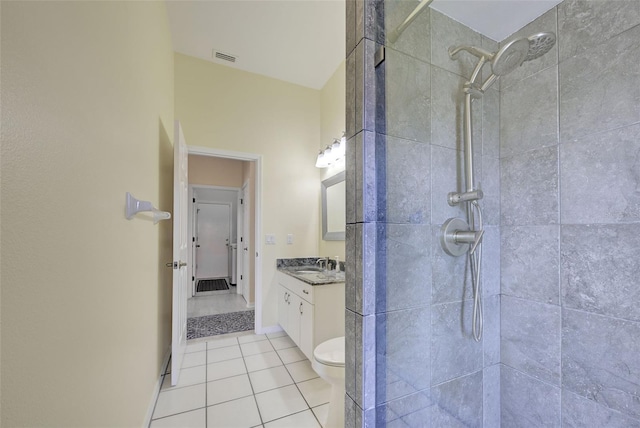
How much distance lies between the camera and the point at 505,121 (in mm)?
1227

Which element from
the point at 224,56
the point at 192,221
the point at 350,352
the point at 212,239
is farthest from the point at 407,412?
the point at 212,239

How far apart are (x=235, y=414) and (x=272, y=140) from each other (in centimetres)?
259

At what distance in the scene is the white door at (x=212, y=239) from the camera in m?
5.95

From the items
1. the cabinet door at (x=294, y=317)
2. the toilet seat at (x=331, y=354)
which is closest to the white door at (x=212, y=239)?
the cabinet door at (x=294, y=317)

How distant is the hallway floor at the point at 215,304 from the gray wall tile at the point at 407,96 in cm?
361

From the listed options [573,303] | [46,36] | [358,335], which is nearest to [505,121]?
[573,303]

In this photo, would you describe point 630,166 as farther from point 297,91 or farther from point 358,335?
point 297,91

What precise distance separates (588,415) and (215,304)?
415 centimetres

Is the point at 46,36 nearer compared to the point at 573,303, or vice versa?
the point at 46,36

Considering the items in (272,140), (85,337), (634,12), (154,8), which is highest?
(154,8)

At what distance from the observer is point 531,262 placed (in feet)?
3.84

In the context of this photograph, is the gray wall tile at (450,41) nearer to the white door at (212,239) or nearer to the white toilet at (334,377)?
the white toilet at (334,377)

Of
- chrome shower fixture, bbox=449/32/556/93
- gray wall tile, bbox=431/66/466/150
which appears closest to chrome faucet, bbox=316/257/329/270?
gray wall tile, bbox=431/66/466/150

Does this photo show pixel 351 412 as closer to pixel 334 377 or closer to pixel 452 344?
pixel 452 344
